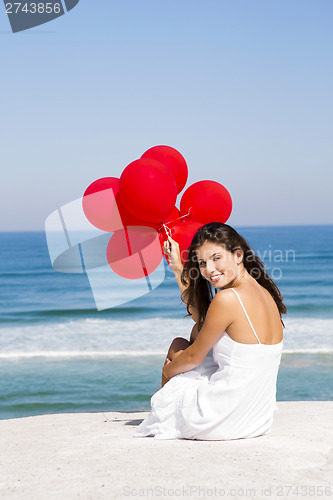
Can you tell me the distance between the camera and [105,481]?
2.99 metres

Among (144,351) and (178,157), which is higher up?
(178,157)

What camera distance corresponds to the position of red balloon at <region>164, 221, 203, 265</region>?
449 cm

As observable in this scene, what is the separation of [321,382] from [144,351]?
169 inches

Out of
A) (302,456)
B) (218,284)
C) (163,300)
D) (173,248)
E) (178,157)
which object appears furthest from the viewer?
(163,300)

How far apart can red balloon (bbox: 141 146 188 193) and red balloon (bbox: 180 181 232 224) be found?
18 centimetres

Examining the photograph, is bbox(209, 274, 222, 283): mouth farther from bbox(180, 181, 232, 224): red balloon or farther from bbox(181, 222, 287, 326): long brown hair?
bbox(180, 181, 232, 224): red balloon

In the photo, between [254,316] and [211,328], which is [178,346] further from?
[254,316]

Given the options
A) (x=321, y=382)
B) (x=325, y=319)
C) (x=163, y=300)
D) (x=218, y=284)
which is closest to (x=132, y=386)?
(x=321, y=382)

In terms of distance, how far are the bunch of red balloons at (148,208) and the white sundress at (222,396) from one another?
1038 mm

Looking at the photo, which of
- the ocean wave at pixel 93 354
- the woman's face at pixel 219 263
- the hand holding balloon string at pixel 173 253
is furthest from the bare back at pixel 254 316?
the ocean wave at pixel 93 354

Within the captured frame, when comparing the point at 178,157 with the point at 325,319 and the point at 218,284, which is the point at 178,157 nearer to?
the point at 218,284

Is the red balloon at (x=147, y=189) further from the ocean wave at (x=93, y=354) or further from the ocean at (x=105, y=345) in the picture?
the ocean wave at (x=93, y=354)

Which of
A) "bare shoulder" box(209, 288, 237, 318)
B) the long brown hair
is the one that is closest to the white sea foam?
the long brown hair

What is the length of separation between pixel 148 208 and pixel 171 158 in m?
0.75
